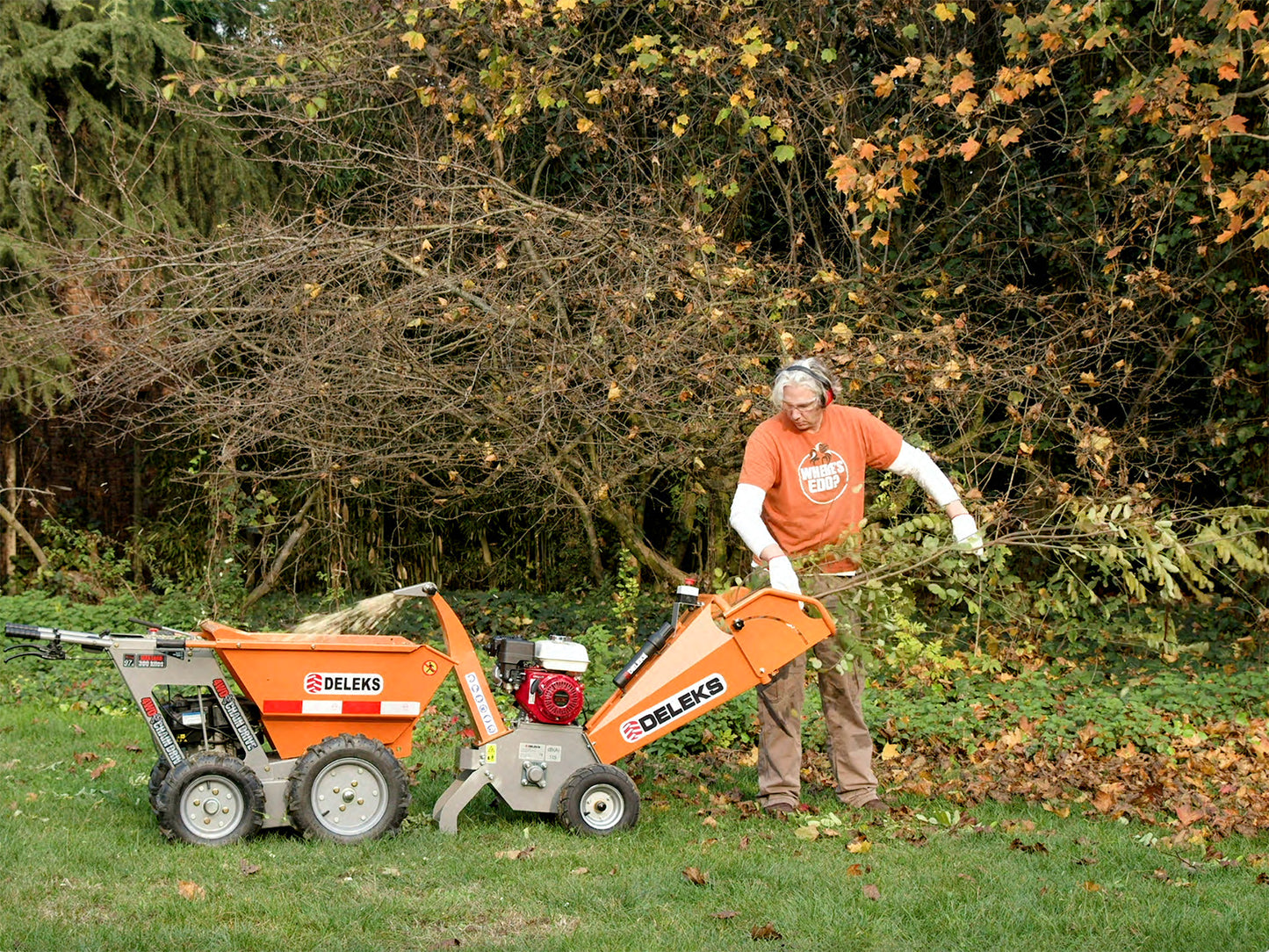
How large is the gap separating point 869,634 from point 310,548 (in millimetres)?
7804

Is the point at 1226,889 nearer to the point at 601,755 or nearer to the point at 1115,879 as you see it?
the point at 1115,879

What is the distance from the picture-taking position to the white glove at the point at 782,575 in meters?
5.54

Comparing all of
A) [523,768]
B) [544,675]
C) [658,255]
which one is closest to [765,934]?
[523,768]

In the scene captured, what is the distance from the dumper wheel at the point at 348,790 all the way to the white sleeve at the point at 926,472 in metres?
1.81

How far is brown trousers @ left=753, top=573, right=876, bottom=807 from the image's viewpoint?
605 cm

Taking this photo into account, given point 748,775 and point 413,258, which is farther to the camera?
point 413,258

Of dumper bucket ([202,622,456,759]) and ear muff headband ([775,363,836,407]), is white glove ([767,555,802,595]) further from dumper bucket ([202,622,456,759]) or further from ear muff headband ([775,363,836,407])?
dumper bucket ([202,622,456,759])

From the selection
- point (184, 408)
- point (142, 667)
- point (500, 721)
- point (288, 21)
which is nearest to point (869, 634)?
point (500, 721)

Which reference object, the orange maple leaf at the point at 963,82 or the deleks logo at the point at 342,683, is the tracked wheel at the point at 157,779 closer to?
the deleks logo at the point at 342,683

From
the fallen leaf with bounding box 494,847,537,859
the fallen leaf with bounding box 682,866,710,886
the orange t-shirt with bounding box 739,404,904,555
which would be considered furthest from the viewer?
the orange t-shirt with bounding box 739,404,904,555

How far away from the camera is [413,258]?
29.4 ft

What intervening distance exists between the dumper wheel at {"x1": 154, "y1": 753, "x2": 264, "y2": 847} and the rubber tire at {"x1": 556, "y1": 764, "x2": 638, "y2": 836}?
1227 millimetres

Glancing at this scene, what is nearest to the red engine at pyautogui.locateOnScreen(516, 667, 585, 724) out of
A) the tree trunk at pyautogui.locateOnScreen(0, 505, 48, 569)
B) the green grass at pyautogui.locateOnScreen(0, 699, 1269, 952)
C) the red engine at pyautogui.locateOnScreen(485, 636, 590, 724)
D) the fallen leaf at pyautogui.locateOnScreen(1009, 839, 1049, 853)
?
the red engine at pyautogui.locateOnScreen(485, 636, 590, 724)

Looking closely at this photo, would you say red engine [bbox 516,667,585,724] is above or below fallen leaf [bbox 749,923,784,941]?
above
